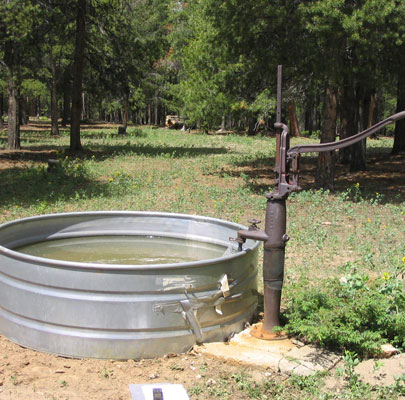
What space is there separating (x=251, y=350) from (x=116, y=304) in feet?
3.75

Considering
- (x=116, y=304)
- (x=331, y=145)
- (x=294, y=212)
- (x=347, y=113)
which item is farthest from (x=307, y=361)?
(x=347, y=113)

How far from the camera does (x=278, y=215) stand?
446 centimetres

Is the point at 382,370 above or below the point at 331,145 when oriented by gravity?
below

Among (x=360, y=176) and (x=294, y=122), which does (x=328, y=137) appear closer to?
(x=360, y=176)

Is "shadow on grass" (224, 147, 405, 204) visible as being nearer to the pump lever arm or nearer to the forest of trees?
the forest of trees

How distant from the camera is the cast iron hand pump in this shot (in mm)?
4336

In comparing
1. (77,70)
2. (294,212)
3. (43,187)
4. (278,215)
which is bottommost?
(294,212)

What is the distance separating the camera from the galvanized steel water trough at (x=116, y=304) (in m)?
4.09

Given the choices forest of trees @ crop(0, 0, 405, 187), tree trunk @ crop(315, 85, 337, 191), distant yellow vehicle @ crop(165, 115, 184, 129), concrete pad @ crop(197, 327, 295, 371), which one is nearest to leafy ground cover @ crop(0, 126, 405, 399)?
concrete pad @ crop(197, 327, 295, 371)

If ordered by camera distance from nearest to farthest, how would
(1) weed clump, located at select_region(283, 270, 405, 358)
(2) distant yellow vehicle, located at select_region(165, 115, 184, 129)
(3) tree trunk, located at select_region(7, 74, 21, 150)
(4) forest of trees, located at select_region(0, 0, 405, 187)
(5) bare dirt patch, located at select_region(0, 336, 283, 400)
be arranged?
(5) bare dirt patch, located at select_region(0, 336, 283, 400) → (1) weed clump, located at select_region(283, 270, 405, 358) → (4) forest of trees, located at select_region(0, 0, 405, 187) → (3) tree trunk, located at select_region(7, 74, 21, 150) → (2) distant yellow vehicle, located at select_region(165, 115, 184, 129)

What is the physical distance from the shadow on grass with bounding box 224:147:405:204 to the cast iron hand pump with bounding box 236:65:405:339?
704 cm

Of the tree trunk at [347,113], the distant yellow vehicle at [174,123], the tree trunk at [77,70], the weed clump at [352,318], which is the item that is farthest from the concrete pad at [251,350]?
the distant yellow vehicle at [174,123]

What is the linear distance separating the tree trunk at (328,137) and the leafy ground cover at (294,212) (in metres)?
0.45

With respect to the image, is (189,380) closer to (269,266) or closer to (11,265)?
(269,266)
